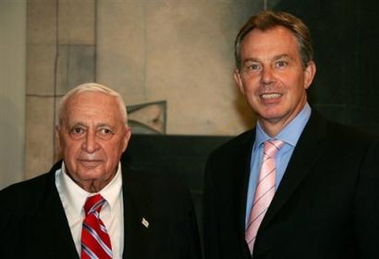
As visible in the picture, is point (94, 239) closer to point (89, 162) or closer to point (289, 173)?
point (89, 162)

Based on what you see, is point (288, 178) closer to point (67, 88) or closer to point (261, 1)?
point (261, 1)

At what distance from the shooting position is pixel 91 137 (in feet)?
6.88

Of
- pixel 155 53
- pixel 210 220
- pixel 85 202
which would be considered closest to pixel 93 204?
pixel 85 202

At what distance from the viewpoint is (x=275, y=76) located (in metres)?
2.04

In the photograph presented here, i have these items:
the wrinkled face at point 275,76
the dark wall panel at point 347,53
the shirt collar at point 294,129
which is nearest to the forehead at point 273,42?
the wrinkled face at point 275,76

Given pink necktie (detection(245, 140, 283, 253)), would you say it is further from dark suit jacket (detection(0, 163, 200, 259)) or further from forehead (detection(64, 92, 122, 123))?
forehead (detection(64, 92, 122, 123))

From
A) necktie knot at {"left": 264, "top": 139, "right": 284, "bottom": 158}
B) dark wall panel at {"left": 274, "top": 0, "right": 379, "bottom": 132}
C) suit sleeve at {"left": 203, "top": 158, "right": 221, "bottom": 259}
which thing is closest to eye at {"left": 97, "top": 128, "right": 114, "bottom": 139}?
suit sleeve at {"left": 203, "top": 158, "right": 221, "bottom": 259}

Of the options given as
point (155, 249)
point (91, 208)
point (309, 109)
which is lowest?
point (155, 249)

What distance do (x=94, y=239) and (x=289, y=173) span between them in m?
0.76

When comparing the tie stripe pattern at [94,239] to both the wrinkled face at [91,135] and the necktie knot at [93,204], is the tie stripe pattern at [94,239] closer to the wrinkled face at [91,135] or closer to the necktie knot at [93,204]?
the necktie knot at [93,204]

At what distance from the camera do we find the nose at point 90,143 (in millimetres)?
2084

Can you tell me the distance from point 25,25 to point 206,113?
113cm

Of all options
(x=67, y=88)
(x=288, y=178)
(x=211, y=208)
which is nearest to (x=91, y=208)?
(x=211, y=208)

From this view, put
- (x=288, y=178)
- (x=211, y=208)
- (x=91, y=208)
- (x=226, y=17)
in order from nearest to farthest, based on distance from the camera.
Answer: (x=288, y=178), (x=91, y=208), (x=211, y=208), (x=226, y=17)
